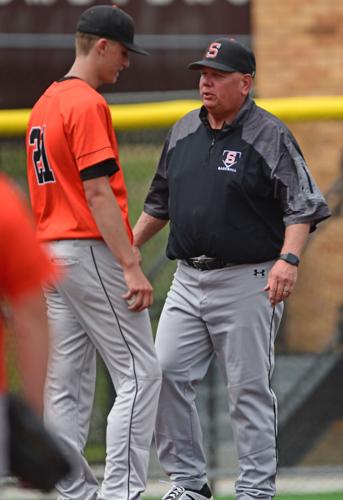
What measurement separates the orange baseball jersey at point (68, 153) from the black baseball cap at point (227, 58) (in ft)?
1.65

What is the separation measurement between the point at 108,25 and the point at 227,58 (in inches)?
20.7

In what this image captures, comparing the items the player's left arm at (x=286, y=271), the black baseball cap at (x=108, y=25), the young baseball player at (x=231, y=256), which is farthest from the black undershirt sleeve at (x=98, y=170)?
the player's left arm at (x=286, y=271)

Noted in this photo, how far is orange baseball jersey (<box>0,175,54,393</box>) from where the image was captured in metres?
3.26

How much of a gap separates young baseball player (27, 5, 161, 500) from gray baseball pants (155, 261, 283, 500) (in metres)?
0.25

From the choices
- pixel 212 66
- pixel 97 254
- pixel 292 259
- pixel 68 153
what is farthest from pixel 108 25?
pixel 292 259

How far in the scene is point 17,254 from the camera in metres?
3.26

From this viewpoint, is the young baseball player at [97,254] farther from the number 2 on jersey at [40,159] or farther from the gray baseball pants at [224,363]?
the gray baseball pants at [224,363]

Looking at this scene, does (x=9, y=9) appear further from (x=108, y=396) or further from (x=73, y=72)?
(x=73, y=72)

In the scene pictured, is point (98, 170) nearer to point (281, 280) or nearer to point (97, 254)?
point (97, 254)

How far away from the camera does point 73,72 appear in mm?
5734

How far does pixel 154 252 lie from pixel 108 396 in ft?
2.72

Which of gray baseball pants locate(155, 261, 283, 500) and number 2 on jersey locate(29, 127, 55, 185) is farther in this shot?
gray baseball pants locate(155, 261, 283, 500)

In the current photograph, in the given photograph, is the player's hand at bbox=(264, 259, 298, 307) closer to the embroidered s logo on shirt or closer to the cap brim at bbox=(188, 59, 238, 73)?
the embroidered s logo on shirt

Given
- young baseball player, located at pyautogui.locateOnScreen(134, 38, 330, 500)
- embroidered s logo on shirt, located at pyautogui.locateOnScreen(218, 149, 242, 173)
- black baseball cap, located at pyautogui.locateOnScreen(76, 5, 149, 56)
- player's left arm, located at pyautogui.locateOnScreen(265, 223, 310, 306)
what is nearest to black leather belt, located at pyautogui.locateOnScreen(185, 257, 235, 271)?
young baseball player, located at pyautogui.locateOnScreen(134, 38, 330, 500)
